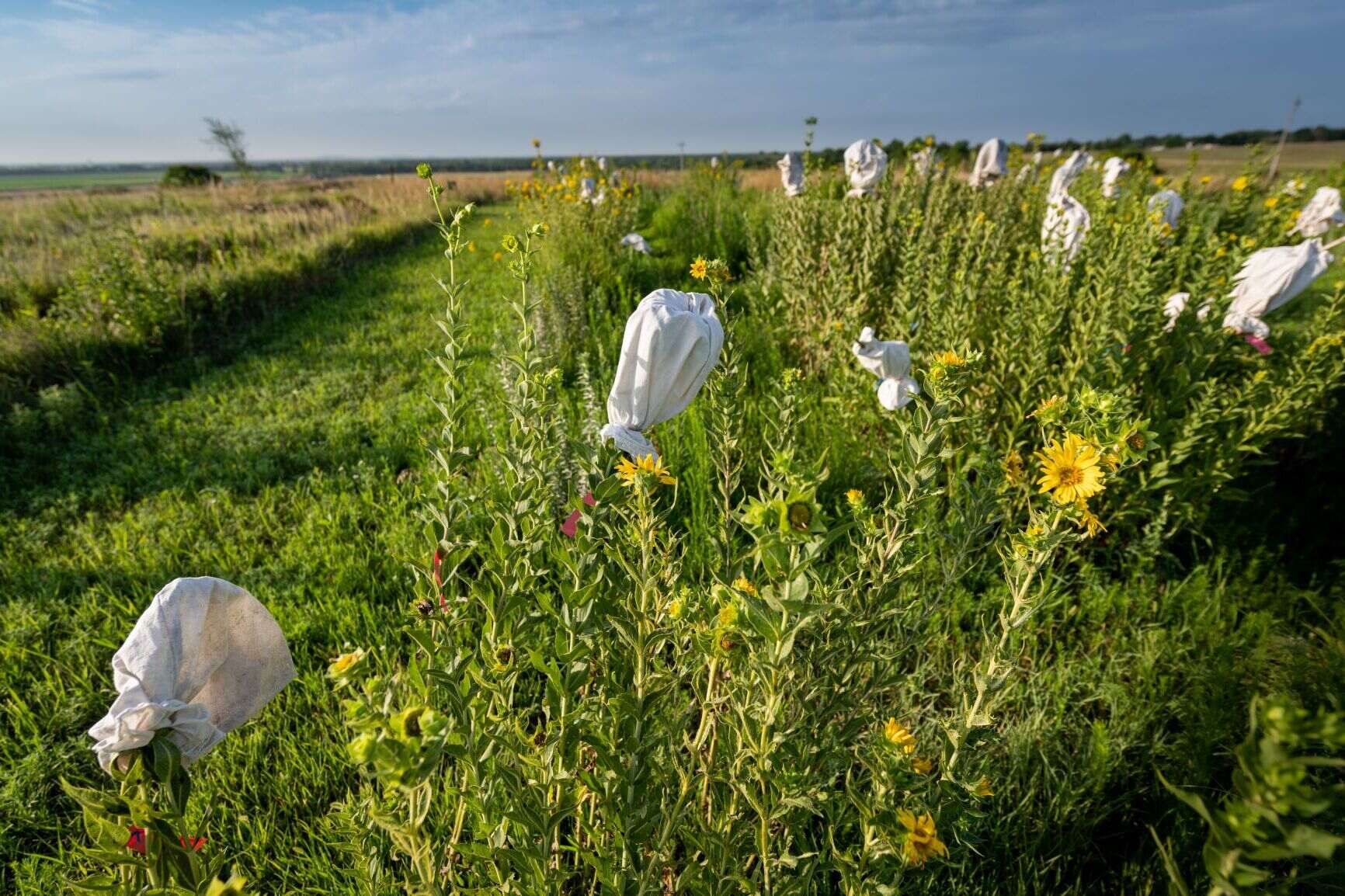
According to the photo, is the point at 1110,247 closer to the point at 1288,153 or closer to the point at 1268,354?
the point at 1268,354

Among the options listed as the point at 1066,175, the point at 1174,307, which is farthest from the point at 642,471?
the point at 1066,175

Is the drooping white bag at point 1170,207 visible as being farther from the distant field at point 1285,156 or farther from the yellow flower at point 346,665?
the distant field at point 1285,156

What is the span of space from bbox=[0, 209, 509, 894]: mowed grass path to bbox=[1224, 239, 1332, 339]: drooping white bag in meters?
3.30

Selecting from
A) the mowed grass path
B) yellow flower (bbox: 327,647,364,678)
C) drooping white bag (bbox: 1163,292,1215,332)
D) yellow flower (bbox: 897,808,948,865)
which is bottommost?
the mowed grass path

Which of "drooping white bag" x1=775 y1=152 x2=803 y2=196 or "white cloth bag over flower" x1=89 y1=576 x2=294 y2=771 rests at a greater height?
"drooping white bag" x1=775 y1=152 x2=803 y2=196

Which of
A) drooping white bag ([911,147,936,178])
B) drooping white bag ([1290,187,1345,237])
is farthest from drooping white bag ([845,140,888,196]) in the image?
drooping white bag ([1290,187,1345,237])

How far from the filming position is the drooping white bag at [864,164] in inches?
150

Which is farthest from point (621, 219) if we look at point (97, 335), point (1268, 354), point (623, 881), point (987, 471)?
point (623, 881)

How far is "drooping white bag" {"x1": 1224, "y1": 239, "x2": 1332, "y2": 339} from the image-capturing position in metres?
2.63

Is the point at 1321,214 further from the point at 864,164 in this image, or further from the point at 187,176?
the point at 187,176

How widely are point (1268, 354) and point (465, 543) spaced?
11.4ft

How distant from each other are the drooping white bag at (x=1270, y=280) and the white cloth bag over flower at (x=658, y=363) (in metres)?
2.59

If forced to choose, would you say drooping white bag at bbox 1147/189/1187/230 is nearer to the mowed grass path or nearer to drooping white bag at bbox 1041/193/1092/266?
drooping white bag at bbox 1041/193/1092/266

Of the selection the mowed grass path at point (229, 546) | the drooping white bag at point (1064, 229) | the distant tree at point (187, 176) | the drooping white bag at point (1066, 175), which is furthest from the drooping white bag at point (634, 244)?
the distant tree at point (187, 176)
